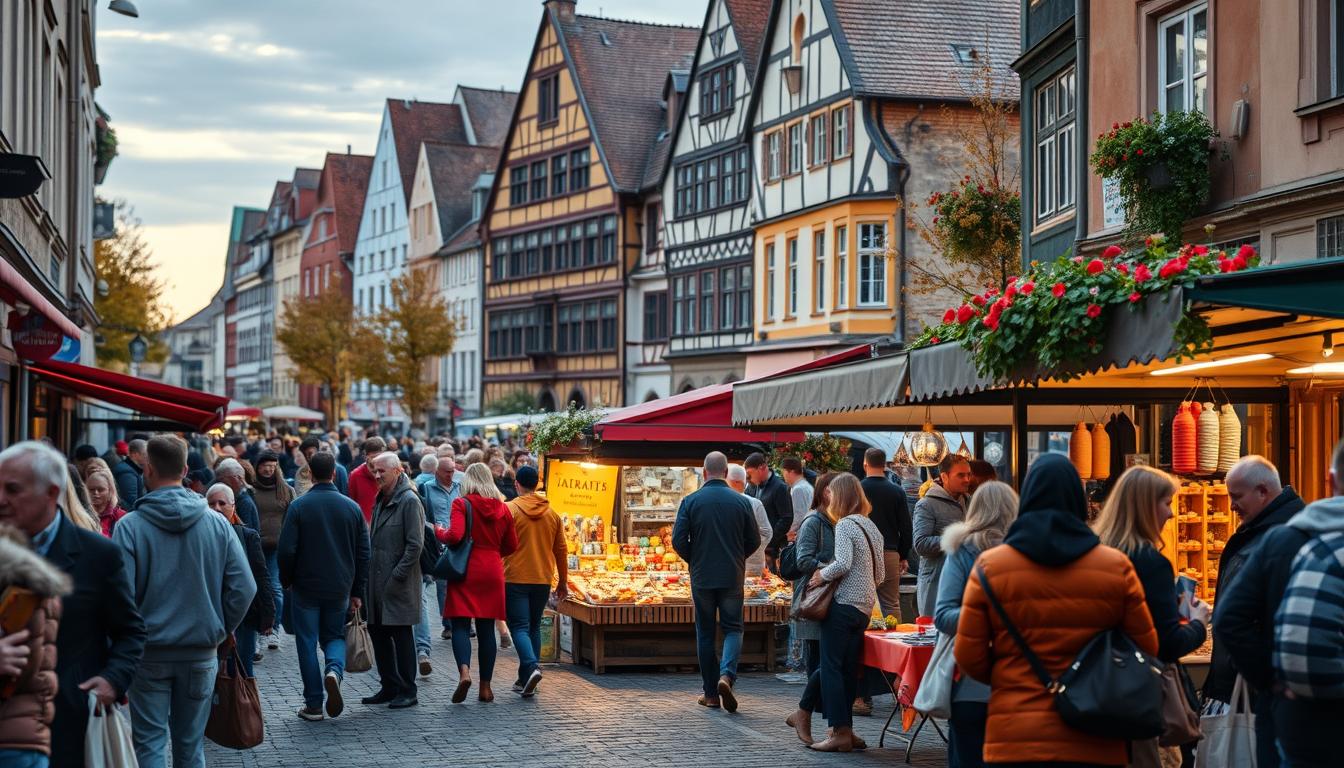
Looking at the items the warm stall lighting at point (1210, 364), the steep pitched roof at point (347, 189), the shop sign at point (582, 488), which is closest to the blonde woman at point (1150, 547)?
the warm stall lighting at point (1210, 364)

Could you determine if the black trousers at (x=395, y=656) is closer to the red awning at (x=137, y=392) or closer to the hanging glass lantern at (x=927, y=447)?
the hanging glass lantern at (x=927, y=447)

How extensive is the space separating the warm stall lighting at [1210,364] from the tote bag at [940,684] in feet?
9.38

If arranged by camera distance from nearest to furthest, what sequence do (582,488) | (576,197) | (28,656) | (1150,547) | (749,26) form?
(28,656), (1150,547), (582,488), (749,26), (576,197)

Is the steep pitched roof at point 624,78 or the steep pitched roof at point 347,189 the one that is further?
the steep pitched roof at point 347,189

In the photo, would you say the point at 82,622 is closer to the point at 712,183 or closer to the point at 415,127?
the point at 712,183

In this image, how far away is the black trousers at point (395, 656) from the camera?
12.5m

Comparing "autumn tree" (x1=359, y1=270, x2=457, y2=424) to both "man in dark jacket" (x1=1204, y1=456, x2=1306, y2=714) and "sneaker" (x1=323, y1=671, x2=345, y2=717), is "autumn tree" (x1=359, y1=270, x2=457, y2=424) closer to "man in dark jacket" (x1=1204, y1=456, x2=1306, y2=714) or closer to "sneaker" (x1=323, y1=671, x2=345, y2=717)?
"sneaker" (x1=323, y1=671, x2=345, y2=717)

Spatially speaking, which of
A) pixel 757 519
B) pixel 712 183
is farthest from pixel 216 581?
pixel 712 183

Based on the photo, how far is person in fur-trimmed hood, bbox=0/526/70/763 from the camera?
4918 mm

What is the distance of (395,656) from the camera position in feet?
41.4

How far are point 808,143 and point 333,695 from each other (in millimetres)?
28391

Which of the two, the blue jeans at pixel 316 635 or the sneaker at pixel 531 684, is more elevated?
the blue jeans at pixel 316 635

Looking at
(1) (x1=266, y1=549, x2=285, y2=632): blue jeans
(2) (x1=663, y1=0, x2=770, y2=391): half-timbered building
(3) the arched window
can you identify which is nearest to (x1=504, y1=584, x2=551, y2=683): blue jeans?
(1) (x1=266, y1=549, x2=285, y2=632): blue jeans

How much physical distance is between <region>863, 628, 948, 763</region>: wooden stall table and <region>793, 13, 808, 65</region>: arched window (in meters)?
29.1
